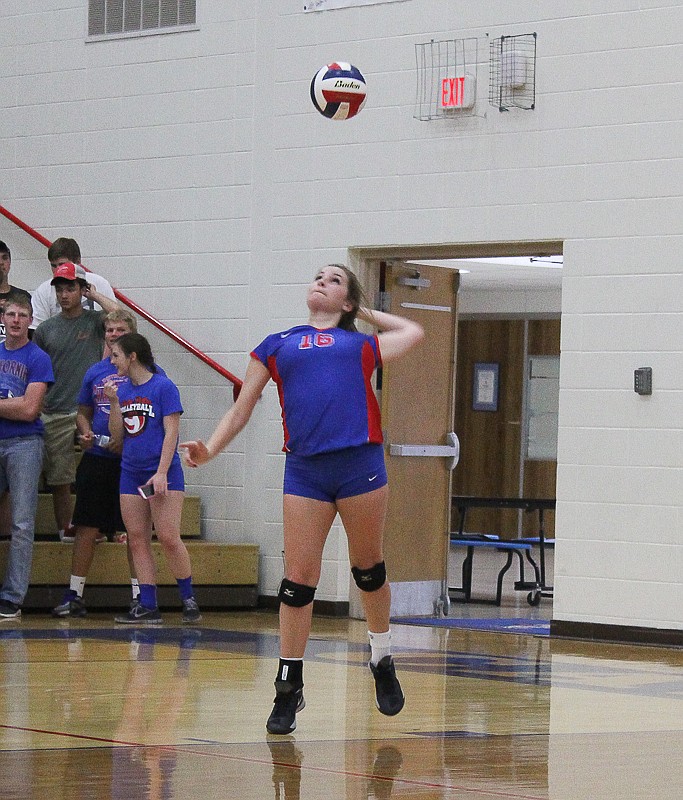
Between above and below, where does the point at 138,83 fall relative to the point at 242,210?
above

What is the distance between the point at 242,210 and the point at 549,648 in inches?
159

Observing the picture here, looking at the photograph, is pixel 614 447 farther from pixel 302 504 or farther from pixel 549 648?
pixel 302 504

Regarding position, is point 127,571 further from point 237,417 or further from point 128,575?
point 237,417

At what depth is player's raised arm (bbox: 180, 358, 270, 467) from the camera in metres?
5.32

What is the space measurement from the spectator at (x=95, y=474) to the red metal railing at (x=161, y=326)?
124 cm

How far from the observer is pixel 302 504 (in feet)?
17.8

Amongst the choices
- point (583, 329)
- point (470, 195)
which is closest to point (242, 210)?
point (470, 195)

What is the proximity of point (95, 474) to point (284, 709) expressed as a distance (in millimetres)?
4516

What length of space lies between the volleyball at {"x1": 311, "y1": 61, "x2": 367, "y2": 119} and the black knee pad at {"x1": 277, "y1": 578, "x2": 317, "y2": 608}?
4.20 m

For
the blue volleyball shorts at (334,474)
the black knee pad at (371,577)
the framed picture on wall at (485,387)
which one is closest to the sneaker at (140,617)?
the black knee pad at (371,577)

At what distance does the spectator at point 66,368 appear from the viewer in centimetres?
996

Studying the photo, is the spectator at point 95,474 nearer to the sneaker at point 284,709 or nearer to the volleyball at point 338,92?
the volleyball at point 338,92

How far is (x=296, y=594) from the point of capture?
5.46 m

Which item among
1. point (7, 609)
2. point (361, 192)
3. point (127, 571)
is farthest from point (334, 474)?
point (361, 192)
